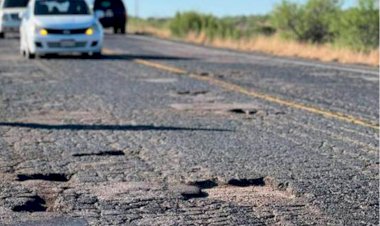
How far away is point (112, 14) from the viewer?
44.5m

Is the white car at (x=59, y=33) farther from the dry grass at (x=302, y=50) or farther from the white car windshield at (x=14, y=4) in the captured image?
the white car windshield at (x=14, y=4)

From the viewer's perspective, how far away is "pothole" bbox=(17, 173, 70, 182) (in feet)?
20.5

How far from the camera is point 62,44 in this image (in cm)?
2012

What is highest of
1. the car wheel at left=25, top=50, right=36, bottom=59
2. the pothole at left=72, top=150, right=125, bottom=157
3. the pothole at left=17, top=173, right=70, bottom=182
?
the pothole at left=17, top=173, right=70, bottom=182

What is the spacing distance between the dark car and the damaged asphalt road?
99.3 ft

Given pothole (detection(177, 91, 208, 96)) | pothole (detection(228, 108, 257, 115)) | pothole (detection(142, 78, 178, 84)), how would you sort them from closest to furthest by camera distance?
pothole (detection(228, 108, 257, 115)) < pothole (detection(177, 91, 208, 96)) < pothole (detection(142, 78, 178, 84))

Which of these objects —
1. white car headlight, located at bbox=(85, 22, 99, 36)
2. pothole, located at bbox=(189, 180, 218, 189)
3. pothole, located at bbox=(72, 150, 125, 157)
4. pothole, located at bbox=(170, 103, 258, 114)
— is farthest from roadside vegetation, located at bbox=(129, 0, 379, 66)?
pothole, located at bbox=(189, 180, 218, 189)

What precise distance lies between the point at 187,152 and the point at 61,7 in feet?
48.3

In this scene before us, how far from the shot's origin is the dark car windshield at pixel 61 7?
2123 centimetres

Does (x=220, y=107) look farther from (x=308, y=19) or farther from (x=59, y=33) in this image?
(x=308, y=19)

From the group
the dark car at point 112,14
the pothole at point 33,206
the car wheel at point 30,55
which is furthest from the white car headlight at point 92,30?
the dark car at point 112,14

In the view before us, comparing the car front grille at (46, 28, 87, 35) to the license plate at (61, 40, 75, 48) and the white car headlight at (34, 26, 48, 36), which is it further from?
the license plate at (61, 40, 75, 48)

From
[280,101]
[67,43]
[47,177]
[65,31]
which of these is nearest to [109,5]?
[65,31]

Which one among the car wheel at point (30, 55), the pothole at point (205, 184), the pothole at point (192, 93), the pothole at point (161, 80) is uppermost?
the pothole at point (205, 184)
